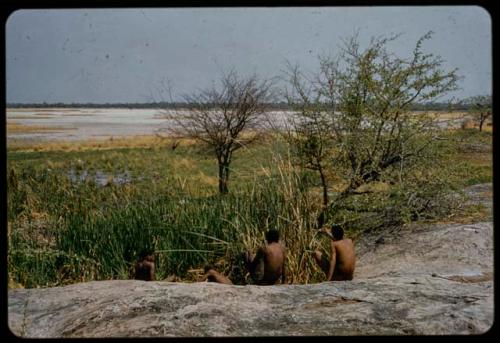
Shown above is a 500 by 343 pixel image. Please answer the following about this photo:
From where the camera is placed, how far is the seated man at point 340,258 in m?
5.70

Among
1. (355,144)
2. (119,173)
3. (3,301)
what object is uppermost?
(355,144)

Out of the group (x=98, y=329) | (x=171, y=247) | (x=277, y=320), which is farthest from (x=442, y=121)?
(x=98, y=329)

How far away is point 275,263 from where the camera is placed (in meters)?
5.79

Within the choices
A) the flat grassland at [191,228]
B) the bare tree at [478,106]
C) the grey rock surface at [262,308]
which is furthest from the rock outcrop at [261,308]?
A: the bare tree at [478,106]

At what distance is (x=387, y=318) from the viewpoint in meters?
4.64

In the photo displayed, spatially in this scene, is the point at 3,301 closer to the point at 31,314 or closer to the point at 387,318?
the point at 31,314

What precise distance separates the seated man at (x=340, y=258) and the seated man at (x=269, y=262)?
0.51 m

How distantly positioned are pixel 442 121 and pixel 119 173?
1657cm

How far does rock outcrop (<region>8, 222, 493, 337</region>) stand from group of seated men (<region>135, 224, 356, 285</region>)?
1.13 feet

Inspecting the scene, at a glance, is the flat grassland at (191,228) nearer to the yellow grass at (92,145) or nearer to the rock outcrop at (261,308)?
the rock outcrop at (261,308)

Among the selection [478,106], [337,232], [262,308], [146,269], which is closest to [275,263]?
[337,232]

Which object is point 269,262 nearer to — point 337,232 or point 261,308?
point 337,232

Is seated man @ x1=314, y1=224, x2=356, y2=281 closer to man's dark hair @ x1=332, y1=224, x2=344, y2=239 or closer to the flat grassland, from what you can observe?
man's dark hair @ x1=332, y1=224, x2=344, y2=239

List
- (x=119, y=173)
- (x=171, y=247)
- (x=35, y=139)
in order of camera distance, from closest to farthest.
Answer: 1. (x=171, y=247)
2. (x=119, y=173)
3. (x=35, y=139)
